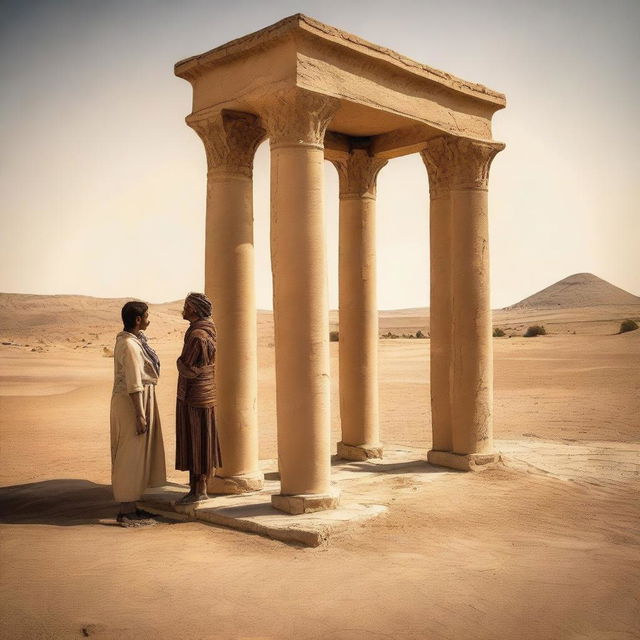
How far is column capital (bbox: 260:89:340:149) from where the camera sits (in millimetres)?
8359

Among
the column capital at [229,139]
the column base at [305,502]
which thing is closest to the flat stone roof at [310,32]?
the column capital at [229,139]

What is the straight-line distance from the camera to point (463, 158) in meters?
11.2

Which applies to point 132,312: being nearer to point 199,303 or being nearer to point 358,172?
point 199,303

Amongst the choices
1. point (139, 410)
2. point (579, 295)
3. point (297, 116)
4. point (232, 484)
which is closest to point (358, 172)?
point (297, 116)

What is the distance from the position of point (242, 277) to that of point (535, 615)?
545 cm

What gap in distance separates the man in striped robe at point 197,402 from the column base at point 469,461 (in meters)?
4.18

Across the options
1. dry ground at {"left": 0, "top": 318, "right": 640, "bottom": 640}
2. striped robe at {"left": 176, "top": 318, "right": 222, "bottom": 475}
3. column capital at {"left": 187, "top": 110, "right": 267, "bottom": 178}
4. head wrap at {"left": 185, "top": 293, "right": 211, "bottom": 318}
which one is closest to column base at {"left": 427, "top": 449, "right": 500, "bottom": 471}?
dry ground at {"left": 0, "top": 318, "right": 640, "bottom": 640}

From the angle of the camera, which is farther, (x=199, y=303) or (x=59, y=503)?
(x=59, y=503)

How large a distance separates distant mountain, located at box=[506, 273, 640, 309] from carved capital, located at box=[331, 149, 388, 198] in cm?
14370

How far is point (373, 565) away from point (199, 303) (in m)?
3.65

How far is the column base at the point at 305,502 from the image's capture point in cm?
819

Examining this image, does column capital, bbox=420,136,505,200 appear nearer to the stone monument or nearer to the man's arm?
the stone monument

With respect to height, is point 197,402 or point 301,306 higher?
point 301,306

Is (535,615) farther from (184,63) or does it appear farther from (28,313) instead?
(28,313)
